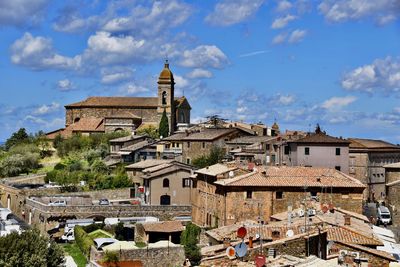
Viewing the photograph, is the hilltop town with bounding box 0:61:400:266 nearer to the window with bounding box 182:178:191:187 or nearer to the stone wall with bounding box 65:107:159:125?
A: the window with bounding box 182:178:191:187

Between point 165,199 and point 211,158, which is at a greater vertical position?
point 211,158

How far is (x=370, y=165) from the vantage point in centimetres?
7775

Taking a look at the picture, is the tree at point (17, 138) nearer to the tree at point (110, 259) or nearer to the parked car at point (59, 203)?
the parked car at point (59, 203)

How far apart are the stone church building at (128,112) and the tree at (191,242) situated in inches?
2715

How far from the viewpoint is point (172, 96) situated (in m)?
126

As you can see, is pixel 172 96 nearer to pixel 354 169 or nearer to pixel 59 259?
pixel 354 169

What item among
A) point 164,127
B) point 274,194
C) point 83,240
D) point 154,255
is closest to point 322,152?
point 274,194

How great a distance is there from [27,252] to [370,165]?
154ft

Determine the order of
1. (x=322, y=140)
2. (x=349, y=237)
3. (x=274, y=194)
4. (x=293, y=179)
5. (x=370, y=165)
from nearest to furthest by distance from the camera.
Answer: (x=349, y=237), (x=274, y=194), (x=293, y=179), (x=322, y=140), (x=370, y=165)

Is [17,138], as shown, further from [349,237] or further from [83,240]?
[349,237]

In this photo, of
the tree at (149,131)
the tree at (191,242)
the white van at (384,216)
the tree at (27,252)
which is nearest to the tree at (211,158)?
the white van at (384,216)

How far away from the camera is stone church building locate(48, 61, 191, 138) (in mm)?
119375

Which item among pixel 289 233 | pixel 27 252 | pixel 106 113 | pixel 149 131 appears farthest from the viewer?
pixel 106 113

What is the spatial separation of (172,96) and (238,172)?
73.1 metres
